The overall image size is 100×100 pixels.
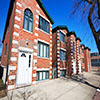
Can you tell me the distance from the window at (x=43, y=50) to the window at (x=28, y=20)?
2051mm

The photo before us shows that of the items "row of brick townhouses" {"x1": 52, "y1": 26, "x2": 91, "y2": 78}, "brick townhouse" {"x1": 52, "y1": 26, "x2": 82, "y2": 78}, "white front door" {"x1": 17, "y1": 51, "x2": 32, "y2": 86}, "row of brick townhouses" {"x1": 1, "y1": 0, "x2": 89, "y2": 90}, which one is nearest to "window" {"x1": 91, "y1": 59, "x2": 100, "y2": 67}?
"row of brick townhouses" {"x1": 52, "y1": 26, "x2": 91, "y2": 78}

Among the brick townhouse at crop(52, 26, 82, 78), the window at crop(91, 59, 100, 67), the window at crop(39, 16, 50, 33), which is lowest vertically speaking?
the window at crop(91, 59, 100, 67)

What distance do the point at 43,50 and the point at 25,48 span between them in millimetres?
2667

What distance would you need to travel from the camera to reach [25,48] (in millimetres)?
6375

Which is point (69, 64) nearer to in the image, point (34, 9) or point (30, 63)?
point (30, 63)

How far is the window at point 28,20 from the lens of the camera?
692 cm

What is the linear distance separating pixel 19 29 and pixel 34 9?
3.27 m

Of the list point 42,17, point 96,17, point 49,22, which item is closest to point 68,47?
point 49,22

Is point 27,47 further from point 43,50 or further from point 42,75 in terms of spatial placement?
point 42,75

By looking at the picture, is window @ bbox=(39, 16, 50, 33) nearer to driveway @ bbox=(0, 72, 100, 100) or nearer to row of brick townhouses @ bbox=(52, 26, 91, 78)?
row of brick townhouses @ bbox=(52, 26, 91, 78)

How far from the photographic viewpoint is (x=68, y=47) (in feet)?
46.0

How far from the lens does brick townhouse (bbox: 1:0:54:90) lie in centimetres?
553

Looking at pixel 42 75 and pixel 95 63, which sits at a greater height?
pixel 42 75

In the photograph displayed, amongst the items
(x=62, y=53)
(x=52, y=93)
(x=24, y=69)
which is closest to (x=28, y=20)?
(x=24, y=69)
